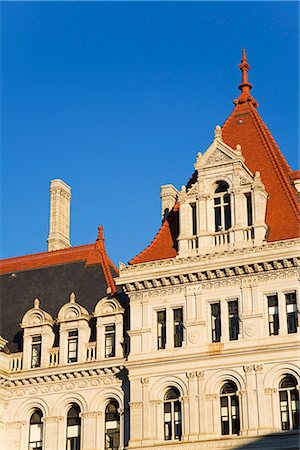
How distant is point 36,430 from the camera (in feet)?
177

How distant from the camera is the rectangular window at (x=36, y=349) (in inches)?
2159

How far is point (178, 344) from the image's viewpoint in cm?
5050

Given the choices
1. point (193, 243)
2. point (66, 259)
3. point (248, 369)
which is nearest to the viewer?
point (248, 369)

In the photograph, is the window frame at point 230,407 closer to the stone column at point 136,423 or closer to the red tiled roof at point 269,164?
the stone column at point 136,423

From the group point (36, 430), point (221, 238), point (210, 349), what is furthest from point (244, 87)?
point (36, 430)


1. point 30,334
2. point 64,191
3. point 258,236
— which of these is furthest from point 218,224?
point 64,191

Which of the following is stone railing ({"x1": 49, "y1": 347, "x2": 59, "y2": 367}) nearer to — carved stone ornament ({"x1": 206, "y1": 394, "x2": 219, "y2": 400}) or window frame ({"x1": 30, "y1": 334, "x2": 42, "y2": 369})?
window frame ({"x1": 30, "y1": 334, "x2": 42, "y2": 369})

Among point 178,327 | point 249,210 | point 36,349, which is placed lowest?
point 178,327

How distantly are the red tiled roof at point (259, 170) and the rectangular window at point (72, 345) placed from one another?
496 cm

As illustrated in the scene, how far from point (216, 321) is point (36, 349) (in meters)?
10.2

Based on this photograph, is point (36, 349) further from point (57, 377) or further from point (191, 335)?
point (191, 335)

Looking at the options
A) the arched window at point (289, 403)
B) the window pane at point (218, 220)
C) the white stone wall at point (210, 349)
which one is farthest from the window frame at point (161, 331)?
the arched window at point (289, 403)

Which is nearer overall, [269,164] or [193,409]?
[193,409]

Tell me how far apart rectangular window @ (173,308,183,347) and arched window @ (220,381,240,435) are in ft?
10.1
